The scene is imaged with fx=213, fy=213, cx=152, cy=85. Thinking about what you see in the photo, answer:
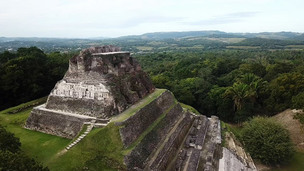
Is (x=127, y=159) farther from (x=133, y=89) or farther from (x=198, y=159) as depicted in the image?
(x=133, y=89)

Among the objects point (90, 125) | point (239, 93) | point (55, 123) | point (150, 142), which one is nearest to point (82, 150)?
point (90, 125)

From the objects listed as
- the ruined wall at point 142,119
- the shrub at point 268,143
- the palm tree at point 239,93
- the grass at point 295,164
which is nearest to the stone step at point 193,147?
the ruined wall at point 142,119

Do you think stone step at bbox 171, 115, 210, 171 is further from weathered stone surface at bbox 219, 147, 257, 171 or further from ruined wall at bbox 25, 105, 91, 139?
ruined wall at bbox 25, 105, 91, 139

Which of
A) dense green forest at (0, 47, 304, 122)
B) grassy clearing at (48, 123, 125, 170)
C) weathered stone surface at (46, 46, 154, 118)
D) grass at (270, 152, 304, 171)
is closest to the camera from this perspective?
grassy clearing at (48, 123, 125, 170)

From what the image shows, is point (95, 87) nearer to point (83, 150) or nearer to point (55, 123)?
point (55, 123)

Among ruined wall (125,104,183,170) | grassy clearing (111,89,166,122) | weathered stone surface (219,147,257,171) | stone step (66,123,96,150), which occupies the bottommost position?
weathered stone surface (219,147,257,171)

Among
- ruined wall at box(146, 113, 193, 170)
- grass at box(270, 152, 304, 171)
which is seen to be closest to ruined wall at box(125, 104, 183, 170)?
ruined wall at box(146, 113, 193, 170)

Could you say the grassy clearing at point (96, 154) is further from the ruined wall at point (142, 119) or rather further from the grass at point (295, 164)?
the grass at point (295, 164)
